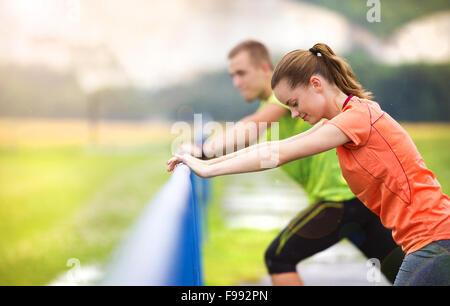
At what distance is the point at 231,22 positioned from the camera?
13703 mm

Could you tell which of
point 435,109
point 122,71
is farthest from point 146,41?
point 435,109

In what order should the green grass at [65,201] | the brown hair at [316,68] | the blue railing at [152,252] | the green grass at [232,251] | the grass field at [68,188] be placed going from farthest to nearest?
the grass field at [68,188] → the green grass at [65,201] → the green grass at [232,251] → the brown hair at [316,68] → the blue railing at [152,252]

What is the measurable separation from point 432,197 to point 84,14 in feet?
57.8

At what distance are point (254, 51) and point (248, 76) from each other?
0.13 meters

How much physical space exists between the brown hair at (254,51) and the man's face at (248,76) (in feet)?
0.06

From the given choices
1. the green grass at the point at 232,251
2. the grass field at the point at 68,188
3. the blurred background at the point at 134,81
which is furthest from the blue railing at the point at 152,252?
the blurred background at the point at 134,81

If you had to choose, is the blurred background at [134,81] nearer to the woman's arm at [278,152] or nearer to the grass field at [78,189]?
the grass field at [78,189]

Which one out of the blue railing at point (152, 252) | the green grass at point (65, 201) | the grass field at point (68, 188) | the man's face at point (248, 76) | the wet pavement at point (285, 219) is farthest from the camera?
the grass field at point (68, 188)

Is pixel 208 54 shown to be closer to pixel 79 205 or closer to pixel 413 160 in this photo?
pixel 79 205

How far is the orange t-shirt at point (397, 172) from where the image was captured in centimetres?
113

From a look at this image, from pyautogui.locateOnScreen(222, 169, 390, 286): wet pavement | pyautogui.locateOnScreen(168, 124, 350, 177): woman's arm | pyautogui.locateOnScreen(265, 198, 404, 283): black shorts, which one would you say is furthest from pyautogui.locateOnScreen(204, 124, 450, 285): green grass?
pyautogui.locateOnScreen(168, 124, 350, 177): woman's arm

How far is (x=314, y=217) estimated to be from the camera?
173 centimetres

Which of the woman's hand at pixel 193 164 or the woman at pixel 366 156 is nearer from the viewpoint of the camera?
the woman at pixel 366 156

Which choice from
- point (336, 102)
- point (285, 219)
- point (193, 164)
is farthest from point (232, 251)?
point (336, 102)
